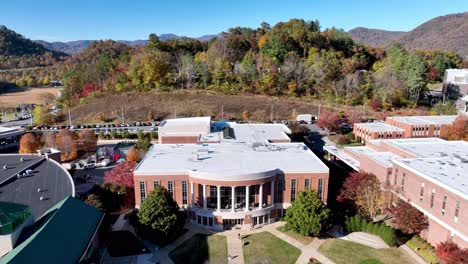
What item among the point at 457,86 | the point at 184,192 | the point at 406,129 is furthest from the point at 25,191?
the point at 457,86

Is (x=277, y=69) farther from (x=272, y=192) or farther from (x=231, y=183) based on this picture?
(x=231, y=183)

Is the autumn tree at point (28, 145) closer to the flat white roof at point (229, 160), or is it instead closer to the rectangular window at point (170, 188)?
the flat white roof at point (229, 160)

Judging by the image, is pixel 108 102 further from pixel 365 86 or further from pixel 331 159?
pixel 365 86

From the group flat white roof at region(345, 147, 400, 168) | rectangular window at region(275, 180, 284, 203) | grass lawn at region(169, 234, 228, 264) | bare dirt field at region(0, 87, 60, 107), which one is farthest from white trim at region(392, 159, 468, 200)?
bare dirt field at region(0, 87, 60, 107)

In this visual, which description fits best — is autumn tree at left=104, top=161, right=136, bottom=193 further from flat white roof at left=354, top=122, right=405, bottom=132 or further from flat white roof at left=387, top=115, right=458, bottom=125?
flat white roof at left=387, top=115, right=458, bottom=125

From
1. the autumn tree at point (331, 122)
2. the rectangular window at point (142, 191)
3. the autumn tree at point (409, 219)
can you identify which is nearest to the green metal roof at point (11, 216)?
the rectangular window at point (142, 191)
